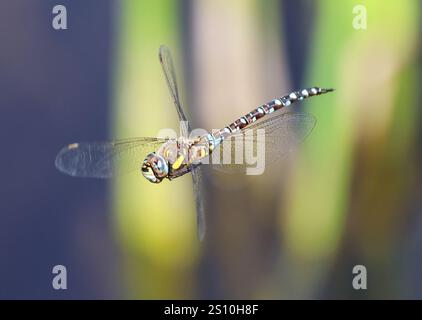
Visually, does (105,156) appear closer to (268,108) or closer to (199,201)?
(199,201)

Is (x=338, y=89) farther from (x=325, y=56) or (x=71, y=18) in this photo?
(x=71, y=18)

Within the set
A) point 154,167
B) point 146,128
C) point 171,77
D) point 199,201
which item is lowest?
point 199,201

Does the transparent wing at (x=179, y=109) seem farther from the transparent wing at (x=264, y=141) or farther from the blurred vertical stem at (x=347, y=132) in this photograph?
the blurred vertical stem at (x=347, y=132)

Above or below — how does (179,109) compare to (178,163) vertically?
above

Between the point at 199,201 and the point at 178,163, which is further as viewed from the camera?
the point at 199,201

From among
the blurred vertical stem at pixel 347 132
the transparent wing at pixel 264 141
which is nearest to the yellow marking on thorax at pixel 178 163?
the transparent wing at pixel 264 141

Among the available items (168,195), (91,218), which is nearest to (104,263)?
(91,218)

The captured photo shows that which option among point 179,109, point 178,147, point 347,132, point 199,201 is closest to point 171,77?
point 179,109

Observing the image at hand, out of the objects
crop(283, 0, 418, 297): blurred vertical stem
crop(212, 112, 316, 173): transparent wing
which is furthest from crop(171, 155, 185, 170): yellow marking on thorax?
crop(283, 0, 418, 297): blurred vertical stem
